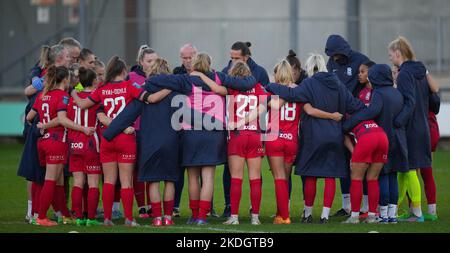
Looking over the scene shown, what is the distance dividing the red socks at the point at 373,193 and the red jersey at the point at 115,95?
8.83ft

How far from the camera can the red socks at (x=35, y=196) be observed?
11.7 meters

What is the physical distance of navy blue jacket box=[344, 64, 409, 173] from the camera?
1133 cm

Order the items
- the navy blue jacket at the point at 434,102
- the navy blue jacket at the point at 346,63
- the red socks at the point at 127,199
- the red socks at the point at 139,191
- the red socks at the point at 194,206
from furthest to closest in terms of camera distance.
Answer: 1. the red socks at the point at 139,191
2. the navy blue jacket at the point at 346,63
3. the navy blue jacket at the point at 434,102
4. the red socks at the point at 194,206
5. the red socks at the point at 127,199

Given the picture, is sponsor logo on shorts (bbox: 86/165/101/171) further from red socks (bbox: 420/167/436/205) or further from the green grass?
red socks (bbox: 420/167/436/205)

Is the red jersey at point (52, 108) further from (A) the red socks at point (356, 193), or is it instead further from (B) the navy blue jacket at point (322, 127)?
(A) the red socks at point (356, 193)

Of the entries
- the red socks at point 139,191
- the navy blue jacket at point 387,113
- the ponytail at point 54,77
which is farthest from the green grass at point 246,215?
the ponytail at point 54,77

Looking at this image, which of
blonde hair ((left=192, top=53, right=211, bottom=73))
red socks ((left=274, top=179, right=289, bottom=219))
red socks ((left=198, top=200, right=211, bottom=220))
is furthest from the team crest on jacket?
red socks ((left=198, top=200, right=211, bottom=220))

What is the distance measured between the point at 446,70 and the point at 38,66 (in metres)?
13.6

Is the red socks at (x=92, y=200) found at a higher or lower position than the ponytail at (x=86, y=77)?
lower

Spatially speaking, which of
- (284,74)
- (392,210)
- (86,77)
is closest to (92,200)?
(86,77)

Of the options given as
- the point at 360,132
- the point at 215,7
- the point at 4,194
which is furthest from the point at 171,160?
the point at 215,7

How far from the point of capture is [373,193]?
1129 cm

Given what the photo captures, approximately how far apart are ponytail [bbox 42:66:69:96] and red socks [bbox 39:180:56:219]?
99 cm
